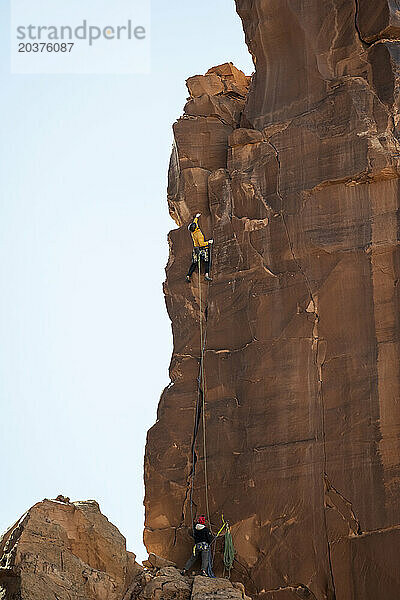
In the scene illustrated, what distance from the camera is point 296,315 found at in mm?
26000

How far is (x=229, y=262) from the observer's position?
27.7 meters

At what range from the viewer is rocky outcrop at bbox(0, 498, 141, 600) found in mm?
21266

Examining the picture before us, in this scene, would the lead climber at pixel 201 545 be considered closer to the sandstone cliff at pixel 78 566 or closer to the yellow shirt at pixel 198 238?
the sandstone cliff at pixel 78 566

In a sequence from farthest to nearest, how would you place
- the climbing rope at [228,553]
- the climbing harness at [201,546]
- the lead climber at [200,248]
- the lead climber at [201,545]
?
the lead climber at [200,248] → the climbing rope at [228,553] → the climbing harness at [201,546] → the lead climber at [201,545]

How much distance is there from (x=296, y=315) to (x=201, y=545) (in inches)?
240

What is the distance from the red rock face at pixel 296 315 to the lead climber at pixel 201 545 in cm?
64

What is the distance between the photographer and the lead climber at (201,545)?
2452 centimetres

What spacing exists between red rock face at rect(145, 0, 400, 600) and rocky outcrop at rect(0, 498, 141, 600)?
3.00 m

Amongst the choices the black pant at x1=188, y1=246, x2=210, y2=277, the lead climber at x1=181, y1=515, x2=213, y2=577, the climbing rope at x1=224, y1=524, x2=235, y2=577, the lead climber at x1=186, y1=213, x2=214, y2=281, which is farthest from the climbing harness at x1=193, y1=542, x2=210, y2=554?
the black pant at x1=188, y1=246, x2=210, y2=277

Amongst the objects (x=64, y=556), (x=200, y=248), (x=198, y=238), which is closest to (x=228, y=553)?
(x=64, y=556)

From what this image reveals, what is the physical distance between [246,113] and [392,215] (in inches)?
229

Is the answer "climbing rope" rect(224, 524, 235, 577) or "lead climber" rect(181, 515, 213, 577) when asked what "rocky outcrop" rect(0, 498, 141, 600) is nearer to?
"lead climber" rect(181, 515, 213, 577)

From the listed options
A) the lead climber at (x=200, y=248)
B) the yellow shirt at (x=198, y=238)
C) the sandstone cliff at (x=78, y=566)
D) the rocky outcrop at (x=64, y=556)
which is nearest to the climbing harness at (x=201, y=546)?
the sandstone cliff at (x=78, y=566)

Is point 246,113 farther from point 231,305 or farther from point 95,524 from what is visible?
point 95,524
